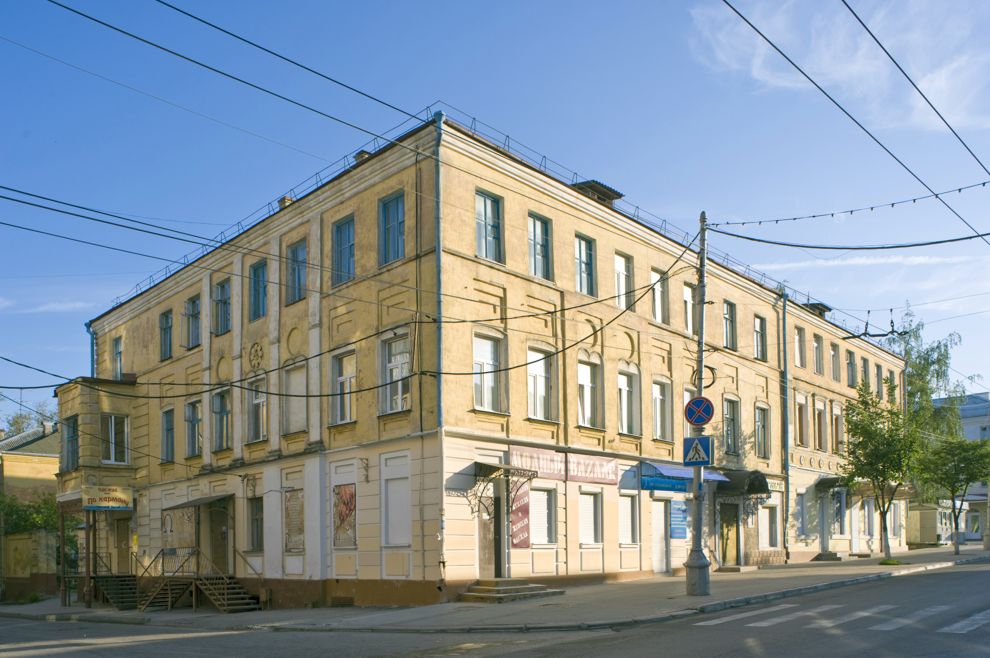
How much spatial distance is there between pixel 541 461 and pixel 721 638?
10.9 metres

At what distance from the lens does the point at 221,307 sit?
3073 centimetres

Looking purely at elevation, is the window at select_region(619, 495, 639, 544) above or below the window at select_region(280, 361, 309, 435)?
below

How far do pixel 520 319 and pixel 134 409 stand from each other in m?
18.5

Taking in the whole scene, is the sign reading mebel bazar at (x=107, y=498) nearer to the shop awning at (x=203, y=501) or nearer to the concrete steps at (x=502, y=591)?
the shop awning at (x=203, y=501)

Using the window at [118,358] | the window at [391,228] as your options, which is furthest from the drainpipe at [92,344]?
the window at [391,228]

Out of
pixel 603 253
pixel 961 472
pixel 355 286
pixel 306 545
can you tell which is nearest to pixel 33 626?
pixel 306 545

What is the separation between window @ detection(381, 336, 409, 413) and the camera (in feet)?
74.2

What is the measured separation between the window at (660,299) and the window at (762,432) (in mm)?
7872

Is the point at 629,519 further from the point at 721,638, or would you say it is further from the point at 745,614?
the point at 721,638

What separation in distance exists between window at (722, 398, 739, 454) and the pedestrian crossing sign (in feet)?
44.7

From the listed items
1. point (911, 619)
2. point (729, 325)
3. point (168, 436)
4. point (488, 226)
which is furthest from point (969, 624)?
point (168, 436)

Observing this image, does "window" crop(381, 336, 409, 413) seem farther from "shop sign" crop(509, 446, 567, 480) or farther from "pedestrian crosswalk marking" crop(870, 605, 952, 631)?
"pedestrian crosswalk marking" crop(870, 605, 952, 631)

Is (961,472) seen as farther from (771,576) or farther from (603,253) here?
(603,253)

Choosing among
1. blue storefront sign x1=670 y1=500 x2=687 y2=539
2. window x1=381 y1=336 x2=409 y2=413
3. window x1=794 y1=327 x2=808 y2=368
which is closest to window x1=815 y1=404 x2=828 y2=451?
window x1=794 y1=327 x2=808 y2=368
